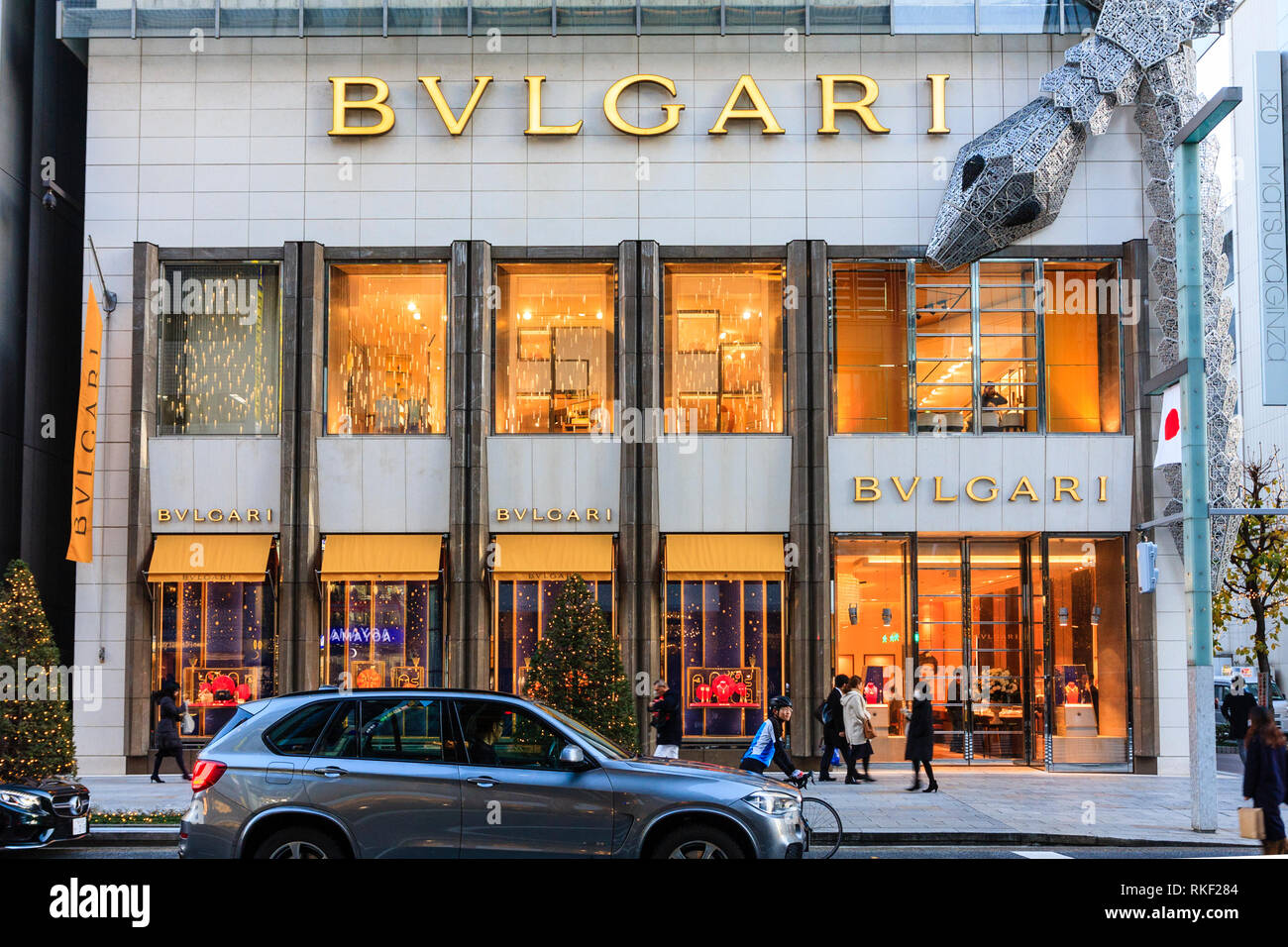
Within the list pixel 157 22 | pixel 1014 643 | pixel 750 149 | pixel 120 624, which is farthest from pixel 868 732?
pixel 157 22

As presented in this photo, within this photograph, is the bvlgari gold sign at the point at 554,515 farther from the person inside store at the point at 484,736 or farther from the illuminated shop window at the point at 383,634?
the person inside store at the point at 484,736

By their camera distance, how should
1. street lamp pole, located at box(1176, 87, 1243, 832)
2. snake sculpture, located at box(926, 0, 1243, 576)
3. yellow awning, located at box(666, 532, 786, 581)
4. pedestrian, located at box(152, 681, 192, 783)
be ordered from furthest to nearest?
yellow awning, located at box(666, 532, 786, 581), snake sculpture, located at box(926, 0, 1243, 576), pedestrian, located at box(152, 681, 192, 783), street lamp pole, located at box(1176, 87, 1243, 832)

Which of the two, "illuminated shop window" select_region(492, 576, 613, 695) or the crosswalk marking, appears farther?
"illuminated shop window" select_region(492, 576, 613, 695)

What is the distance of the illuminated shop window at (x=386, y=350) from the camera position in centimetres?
2256

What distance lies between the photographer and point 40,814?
12203 mm

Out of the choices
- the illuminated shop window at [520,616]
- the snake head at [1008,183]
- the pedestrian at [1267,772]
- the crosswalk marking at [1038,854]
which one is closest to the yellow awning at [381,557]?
the illuminated shop window at [520,616]

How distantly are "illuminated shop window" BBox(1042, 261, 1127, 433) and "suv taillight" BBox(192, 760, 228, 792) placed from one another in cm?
1725

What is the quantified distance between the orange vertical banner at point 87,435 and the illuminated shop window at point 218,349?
1097 mm

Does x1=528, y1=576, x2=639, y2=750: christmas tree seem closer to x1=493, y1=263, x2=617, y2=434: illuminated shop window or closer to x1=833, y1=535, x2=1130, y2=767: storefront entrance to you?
x1=493, y1=263, x2=617, y2=434: illuminated shop window

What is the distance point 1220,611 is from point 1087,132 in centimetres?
1328

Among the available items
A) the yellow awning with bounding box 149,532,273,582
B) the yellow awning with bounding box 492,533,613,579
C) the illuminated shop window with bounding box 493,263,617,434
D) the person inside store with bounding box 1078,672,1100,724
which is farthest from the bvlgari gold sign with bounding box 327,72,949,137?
the person inside store with bounding box 1078,672,1100,724

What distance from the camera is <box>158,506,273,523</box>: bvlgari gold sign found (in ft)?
72.1

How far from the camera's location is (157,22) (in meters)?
22.9

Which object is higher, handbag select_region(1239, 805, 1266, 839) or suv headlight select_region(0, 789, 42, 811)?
handbag select_region(1239, 805, 1266, 839)
